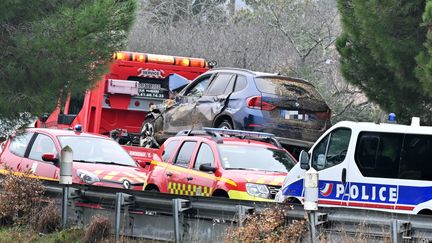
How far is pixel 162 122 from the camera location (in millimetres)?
19172

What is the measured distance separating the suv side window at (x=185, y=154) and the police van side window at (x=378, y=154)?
12.0ft

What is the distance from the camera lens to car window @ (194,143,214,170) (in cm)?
1480

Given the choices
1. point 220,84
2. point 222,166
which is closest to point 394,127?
point 222,166

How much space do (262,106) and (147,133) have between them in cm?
397

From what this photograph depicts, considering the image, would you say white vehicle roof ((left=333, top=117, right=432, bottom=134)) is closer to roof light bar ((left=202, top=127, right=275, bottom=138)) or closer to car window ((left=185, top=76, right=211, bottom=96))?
roof light bar ((left=202, top=127, right=275, bottom=138))

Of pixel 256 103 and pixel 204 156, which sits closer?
pixel 204 156

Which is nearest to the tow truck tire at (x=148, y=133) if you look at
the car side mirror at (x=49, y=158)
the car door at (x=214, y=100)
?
the car door at (x=214, y=100)

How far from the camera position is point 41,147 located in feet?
53.4

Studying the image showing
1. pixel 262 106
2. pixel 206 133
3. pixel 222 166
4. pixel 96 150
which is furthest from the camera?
pixel 262 106

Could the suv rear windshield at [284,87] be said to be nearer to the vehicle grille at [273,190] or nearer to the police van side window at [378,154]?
the vehicle grille at [273,190]

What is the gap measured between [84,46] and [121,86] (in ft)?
29.9

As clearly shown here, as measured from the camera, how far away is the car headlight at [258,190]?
13656 mm

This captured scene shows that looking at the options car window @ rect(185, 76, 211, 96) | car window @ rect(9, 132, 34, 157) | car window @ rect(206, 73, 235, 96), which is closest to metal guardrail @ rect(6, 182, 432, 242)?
car window @ rect(9, 132, 34, 157)

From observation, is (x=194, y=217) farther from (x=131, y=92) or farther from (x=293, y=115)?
(x=131, y=92)
